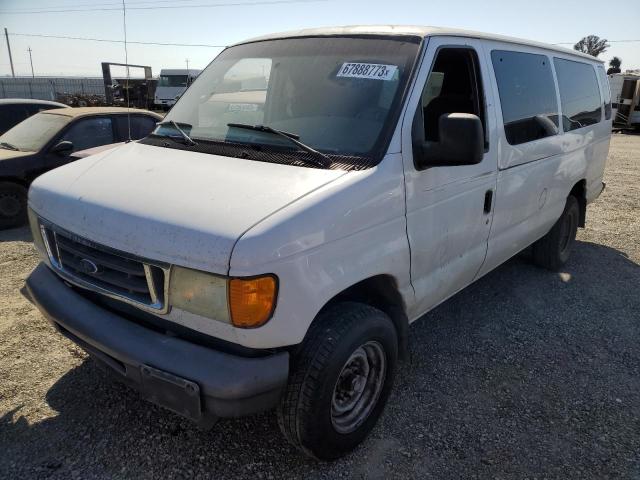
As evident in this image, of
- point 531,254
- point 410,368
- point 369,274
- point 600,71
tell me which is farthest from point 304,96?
point 600,71

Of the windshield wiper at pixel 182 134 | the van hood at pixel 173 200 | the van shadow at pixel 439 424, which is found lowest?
the van shadow at pixel 439 424

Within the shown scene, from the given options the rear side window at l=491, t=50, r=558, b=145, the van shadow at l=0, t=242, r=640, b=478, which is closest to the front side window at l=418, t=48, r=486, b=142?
the rear side window at l=491, t=50, r=558, b=145

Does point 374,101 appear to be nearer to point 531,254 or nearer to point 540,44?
point 540,44

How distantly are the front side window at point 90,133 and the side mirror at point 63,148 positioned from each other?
0.19 meters

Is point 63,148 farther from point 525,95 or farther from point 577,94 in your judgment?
point 577,94

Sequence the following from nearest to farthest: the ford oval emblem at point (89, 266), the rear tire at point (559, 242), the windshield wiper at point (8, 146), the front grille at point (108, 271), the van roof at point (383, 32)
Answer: the front grille at point (108, 271), the ford oval emblem at point (89, 266), the van roof at point (383, 32), the rear tire at point (559, 242), the windshield wiper at point (8, 146)

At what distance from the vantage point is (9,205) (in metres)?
6.49

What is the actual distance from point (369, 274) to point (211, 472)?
1262 millimetres

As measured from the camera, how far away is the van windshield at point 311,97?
2.59 m

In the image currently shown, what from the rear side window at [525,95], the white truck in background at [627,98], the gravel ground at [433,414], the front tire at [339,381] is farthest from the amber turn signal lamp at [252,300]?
the white truck in background at [627,98]

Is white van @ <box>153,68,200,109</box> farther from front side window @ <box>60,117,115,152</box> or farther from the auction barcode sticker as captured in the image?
the auction barcode sticker

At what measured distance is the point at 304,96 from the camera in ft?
9.31

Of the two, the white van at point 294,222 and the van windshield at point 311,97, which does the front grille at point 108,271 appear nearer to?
the white van at point 294,222

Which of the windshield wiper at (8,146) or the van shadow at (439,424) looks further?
the windshield wiper at (8,146)
